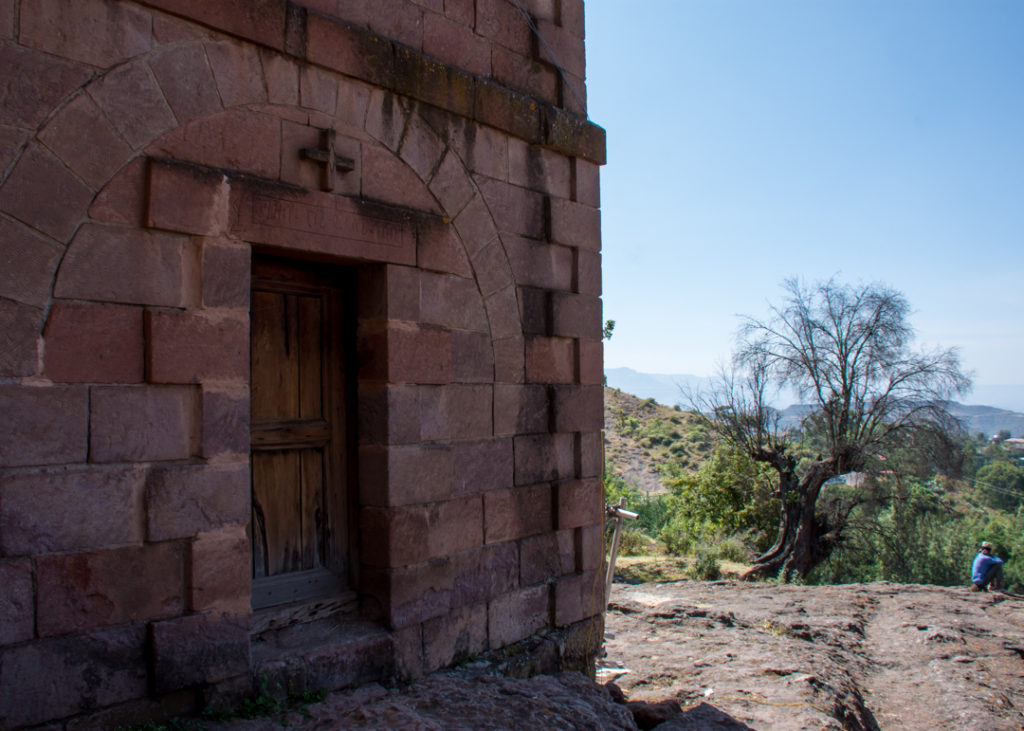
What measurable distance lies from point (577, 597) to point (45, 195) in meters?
3.95

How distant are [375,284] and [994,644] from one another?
8.20 m

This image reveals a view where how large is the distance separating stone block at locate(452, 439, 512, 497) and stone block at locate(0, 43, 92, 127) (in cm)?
253

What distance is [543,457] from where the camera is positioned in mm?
4863

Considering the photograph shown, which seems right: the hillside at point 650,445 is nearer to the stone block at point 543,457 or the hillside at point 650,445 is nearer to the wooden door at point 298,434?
the stone block at point 543,457

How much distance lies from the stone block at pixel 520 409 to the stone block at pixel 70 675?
7.59 ft

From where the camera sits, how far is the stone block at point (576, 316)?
4938 mm

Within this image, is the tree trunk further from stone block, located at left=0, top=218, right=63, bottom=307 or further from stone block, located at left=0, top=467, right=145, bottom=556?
stone block, located at left=0, top=218, right=63, bottom=307

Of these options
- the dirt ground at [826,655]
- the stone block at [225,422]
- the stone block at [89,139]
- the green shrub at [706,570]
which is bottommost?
the green shrub at [706,570]

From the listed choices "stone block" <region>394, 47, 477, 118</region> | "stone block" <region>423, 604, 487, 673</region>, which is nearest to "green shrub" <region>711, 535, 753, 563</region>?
"stone block" <region>423, 604, 487, 673</region>

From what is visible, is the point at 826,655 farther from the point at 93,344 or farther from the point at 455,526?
the point at 93,344

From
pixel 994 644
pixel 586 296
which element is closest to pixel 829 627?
pixel 994 644

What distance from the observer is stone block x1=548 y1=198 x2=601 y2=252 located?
4.97 meters

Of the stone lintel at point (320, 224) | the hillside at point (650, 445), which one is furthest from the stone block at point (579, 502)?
the hillside at point (650, 445)

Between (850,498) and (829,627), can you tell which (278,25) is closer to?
(829,627)
